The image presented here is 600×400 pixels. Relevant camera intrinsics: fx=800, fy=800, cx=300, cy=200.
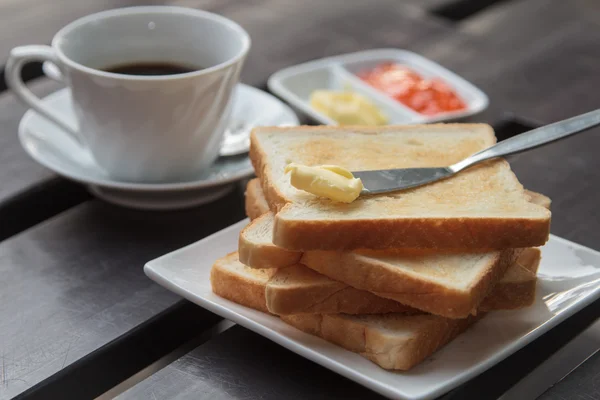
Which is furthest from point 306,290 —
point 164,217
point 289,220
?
point 164,217

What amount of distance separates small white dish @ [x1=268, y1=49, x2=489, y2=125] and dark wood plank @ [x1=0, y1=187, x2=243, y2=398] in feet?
1.70

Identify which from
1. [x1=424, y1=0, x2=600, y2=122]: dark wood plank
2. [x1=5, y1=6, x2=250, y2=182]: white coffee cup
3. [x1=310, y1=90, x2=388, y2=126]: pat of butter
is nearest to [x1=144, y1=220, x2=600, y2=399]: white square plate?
[x1=5, y1=6, x2=250, y2=182]: white coffee cup

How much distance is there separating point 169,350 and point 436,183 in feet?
1.67

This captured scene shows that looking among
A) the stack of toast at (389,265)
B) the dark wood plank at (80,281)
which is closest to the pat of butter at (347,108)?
the dark wood plank at (80,281)

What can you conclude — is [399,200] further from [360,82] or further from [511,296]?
[360,82]

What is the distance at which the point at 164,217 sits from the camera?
1537 mm

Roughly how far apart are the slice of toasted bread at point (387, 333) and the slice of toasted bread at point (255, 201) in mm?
263

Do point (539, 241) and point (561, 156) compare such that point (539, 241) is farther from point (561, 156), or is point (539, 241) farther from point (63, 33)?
point (63, 33)

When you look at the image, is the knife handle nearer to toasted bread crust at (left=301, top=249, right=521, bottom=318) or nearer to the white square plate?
the white square plate

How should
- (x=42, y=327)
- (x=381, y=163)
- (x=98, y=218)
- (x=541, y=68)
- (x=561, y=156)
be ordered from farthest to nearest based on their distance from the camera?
(x=541, y=68) → (x=561, y=156) → (x=98, y=218) → (x=381, y=163) → (x=42, y=327)

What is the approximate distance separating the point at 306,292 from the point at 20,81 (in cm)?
85

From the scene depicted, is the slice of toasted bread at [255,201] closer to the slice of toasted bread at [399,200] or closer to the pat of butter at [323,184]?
the slice of toasted bread at [399,200]

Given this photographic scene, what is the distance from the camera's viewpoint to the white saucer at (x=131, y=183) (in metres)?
1.49

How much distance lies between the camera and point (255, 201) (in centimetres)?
138
